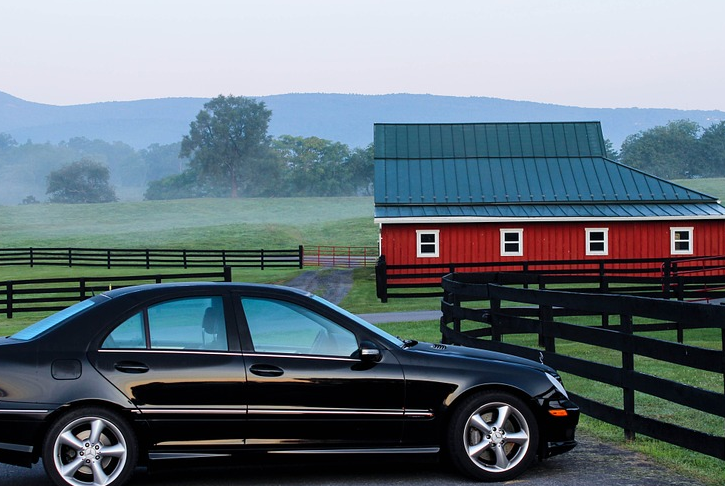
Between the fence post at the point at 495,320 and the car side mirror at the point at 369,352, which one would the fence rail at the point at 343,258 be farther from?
the car side mirror at the point at 369,352

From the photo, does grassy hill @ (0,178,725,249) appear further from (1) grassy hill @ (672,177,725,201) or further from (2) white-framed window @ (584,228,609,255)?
(2) white-framed window @ (584,228,609,255)

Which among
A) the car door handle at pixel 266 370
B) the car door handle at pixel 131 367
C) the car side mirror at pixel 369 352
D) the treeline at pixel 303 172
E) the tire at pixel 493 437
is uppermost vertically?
the treeline at pixel 303 172

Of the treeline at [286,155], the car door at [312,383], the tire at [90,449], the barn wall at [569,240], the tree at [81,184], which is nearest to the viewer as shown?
the tire at [90,449]

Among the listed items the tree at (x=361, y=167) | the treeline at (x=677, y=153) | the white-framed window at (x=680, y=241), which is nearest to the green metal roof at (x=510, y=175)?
the white-framed window at (x=680, y=241)

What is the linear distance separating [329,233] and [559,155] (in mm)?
55308

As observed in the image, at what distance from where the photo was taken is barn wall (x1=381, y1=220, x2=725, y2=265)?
122 ft

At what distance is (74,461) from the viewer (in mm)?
6520

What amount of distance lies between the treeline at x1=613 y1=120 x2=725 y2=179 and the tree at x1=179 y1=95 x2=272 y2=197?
50.9 meters

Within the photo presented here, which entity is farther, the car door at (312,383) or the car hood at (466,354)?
the car hood at (466,354)

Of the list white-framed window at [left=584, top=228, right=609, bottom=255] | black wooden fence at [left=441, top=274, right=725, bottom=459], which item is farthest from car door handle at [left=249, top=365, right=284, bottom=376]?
white-framed window at [left=584, top=228, right=609, bottom=255]

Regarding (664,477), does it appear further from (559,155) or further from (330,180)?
(330,180)

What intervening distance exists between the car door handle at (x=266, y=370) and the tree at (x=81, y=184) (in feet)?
525

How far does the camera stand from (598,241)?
3775cm

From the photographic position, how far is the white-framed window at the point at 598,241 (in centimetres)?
3766
